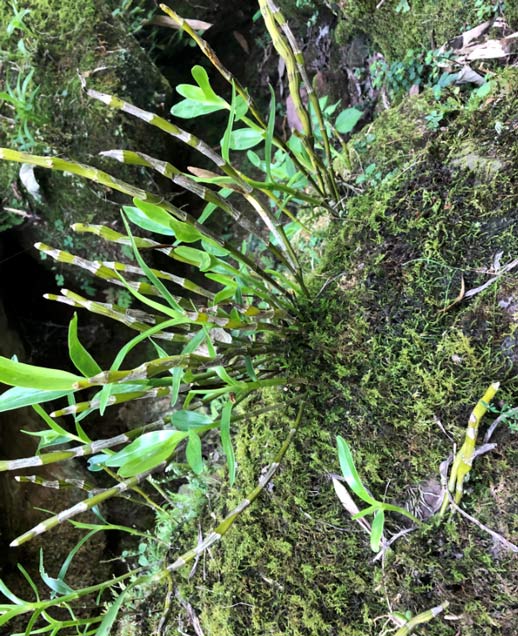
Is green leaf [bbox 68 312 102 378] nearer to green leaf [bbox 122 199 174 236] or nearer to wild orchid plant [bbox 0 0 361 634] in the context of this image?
wild orchid plant [bbox 0 0 361 634]

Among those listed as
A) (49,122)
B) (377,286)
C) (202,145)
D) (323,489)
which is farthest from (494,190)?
(49,122)

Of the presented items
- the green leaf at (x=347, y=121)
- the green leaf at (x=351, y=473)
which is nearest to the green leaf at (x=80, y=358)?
the green leaf at (x=351, y=473)

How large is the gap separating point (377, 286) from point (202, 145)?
17.7 inches

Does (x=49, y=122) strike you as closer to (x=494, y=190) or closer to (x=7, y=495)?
(x=7, y=495)

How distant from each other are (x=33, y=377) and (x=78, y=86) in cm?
140

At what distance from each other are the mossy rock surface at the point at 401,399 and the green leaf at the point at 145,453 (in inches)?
17.0

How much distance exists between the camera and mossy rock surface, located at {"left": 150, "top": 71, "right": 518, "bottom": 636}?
0.84 meters

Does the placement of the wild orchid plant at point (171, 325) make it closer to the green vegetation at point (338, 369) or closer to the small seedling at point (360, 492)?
the green vegetation at point (338, 369)

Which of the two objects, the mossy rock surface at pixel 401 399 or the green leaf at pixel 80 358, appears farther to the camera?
the mossy rock surface at pixel 401 399

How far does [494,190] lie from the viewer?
0.88m

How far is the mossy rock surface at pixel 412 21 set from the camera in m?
1.05

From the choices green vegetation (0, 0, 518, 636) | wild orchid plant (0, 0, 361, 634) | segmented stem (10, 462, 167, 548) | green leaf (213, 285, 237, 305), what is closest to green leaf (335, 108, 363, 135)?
green vegetation (0, 0, 518, 636)

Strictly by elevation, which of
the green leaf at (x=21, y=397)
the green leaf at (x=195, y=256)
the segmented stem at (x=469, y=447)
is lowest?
the segmented stem at (x=469, y=447)

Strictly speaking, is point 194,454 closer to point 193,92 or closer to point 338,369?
point 338,369
